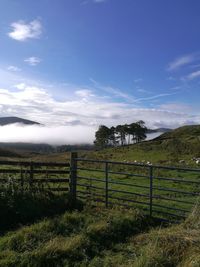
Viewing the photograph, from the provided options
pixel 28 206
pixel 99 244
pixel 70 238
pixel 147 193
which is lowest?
pixel 99 244

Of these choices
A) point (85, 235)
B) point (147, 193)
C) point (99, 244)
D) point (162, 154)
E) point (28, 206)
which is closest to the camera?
point (99, 244)

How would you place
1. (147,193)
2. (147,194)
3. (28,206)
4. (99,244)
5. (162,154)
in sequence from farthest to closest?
(162,154) < (147,193) < (147,194) < (28,206) < (99,244)

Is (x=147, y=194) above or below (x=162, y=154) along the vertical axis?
below

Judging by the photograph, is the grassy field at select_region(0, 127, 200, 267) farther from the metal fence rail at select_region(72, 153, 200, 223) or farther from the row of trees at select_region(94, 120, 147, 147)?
the row of trees at select_region(94, 120, 147, 147)

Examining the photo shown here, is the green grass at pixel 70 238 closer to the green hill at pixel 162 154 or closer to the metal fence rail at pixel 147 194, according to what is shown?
the metal fence rail at pixel 147 194

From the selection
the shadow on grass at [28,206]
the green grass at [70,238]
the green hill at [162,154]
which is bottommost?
the green grass at [70,238]

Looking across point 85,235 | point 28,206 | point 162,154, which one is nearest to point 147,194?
point 28,206

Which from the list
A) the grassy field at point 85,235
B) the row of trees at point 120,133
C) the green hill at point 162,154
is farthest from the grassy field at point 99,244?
the row of trees at point 120,133

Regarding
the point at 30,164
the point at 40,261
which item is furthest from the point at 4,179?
the point at 40,261

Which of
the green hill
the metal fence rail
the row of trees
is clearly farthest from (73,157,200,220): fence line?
the row of trees

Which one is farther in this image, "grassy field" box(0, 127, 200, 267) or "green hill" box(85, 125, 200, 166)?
"green hill" box(85, 125, 200, 166)

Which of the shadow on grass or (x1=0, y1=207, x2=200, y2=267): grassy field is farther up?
the shadow on grass

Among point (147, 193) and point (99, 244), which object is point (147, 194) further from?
point (99, 244)

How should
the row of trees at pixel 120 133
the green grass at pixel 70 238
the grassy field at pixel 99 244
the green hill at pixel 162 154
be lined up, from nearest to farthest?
the grassy field at pixel 99 244 < the green grass at pixel 70 238 < the green hill at pixel 162 154 < the row of trees at pixel 120 133
